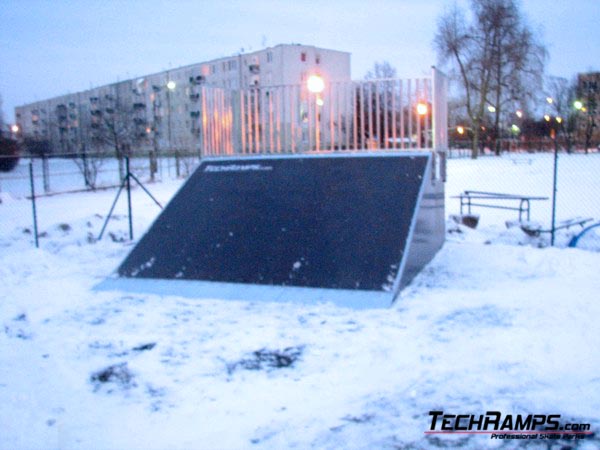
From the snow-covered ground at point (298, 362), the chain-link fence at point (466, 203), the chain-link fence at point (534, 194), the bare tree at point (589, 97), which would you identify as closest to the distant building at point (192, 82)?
the bare tree at point (589, 97)

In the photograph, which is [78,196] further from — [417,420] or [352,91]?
[417,420]

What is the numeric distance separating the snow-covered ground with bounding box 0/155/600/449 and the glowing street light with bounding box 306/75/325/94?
13.2 ft

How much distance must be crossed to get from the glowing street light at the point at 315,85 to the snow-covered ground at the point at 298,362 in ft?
13.2

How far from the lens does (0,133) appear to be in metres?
38.4

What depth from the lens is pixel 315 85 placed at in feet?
34.0

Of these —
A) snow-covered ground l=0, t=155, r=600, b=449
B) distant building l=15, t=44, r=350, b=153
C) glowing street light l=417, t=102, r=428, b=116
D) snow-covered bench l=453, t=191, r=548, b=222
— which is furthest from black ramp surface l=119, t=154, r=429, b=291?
distant building l=15, t=44, r=350, b=153

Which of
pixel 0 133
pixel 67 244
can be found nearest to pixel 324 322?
pixel 67 244

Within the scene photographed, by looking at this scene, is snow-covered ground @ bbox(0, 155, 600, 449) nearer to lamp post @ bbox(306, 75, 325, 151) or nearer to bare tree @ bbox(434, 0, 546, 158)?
lamp post @ bbox(306, 75, 325, 151)

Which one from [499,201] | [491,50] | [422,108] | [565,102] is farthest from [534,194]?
[565,102]

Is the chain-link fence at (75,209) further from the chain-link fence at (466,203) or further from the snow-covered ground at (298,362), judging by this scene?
the snow-covered ground at (298,362)

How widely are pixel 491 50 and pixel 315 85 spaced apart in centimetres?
3856

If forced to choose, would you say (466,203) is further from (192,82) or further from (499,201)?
(192,82)

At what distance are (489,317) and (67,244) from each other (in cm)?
876

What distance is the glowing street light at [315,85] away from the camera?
10.3 metres
